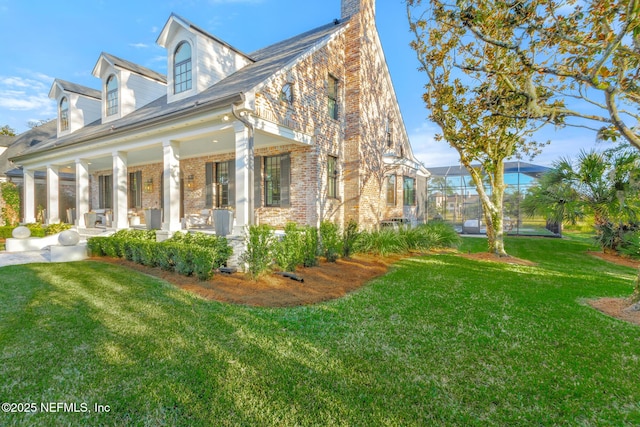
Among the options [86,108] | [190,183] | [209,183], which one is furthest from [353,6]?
[86,108]

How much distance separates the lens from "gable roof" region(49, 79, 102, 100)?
14188 millimetres

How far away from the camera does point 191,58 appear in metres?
9.70

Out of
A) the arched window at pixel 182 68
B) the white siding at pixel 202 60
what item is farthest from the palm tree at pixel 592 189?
the arched window at pixel 182 68

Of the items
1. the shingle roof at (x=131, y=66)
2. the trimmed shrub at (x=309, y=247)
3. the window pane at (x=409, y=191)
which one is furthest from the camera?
the window pane at (x=409, y=191)

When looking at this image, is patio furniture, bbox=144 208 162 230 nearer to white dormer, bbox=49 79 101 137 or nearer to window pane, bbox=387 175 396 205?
white dormer, bbox=49 79 101 137

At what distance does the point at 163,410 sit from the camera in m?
2.28

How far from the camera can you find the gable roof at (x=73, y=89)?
14188 mm

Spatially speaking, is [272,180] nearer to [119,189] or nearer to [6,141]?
[119,189]

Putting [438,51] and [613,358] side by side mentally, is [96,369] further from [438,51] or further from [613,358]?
[438,51]

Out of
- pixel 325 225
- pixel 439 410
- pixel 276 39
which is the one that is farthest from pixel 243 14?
pixel 439 410

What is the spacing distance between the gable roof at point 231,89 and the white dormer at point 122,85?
0.46 m

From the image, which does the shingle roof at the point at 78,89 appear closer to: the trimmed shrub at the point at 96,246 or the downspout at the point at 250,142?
the trimmed shrub at the point at 96,246

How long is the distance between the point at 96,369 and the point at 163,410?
42.9 inches

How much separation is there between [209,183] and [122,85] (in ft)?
18.1
